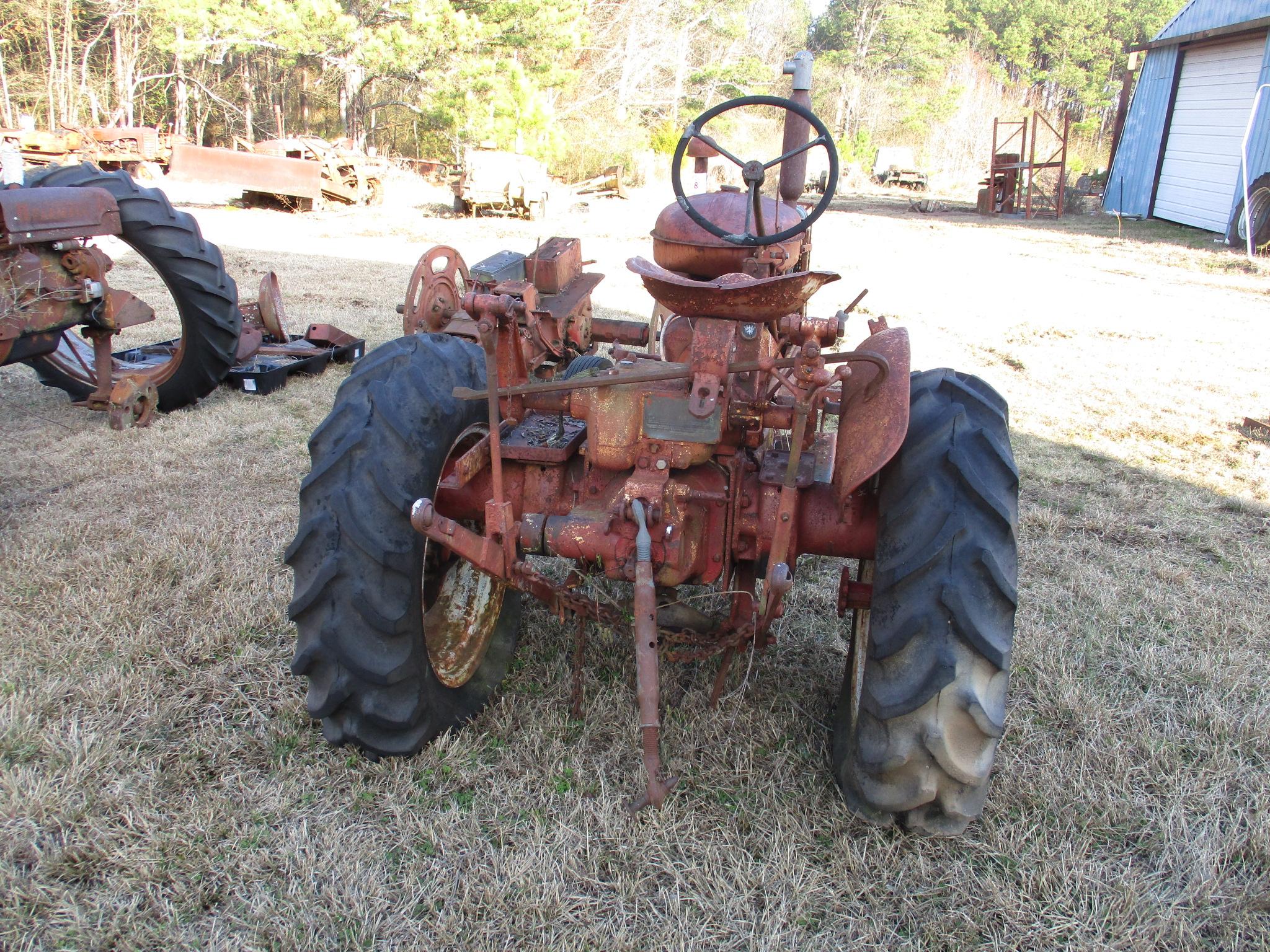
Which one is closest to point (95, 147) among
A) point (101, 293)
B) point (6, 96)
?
point (6, 96)

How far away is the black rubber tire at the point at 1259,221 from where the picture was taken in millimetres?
12930

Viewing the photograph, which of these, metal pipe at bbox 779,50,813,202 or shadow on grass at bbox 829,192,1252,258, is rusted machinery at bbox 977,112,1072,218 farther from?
metal pipe at bbox 779,50,813,202

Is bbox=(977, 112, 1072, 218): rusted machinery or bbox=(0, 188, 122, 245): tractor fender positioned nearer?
bbox=(0, 188, 122, 245): tractor fender

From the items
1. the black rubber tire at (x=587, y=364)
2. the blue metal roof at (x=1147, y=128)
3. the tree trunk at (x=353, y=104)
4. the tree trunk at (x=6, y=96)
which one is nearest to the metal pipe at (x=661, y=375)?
the black rubber tire at (x=587, y=364)

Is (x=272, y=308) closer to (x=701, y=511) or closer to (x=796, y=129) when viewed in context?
(x=796, y=129)

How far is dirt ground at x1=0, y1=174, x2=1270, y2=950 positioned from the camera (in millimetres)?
1949

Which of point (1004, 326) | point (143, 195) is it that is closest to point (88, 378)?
point (143, 195)

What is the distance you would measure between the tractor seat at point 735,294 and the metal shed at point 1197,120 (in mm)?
15663

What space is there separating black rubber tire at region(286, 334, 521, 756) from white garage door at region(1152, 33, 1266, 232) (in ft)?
53.1

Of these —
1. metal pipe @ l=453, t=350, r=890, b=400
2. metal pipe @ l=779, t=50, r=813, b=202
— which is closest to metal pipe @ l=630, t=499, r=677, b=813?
metal pipe @ l=453, t=350, r=890, b=400

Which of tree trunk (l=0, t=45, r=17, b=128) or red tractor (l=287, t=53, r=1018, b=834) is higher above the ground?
tree trunk (l=0, t=45, r=17, b=128)

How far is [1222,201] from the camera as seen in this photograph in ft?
49.1

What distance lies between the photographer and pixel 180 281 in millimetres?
4914

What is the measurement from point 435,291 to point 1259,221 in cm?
1414
